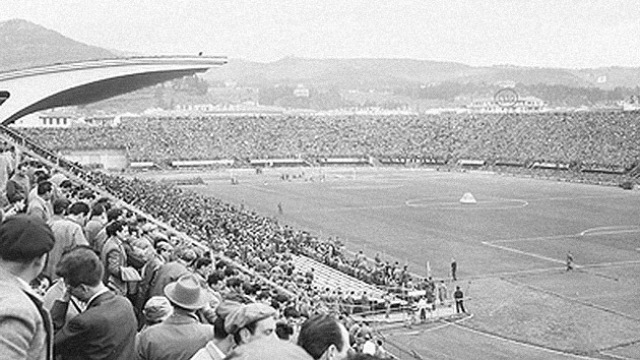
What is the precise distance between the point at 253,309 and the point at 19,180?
27.5ft

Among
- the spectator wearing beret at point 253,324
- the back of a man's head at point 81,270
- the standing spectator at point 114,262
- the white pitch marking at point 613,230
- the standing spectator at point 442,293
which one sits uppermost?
the back of a man's head at point 81,270

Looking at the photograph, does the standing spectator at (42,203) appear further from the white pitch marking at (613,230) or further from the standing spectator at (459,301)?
the white pitch marking at (613,230)

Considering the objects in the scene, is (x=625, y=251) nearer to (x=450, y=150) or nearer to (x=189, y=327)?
(x=189, y=327)

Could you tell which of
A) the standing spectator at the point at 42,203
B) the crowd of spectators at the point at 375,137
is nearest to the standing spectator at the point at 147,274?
the standing spectator at the point at 42,203

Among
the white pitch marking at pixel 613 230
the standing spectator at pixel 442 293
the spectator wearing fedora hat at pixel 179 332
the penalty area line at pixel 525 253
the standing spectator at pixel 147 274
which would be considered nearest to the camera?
the spectator wearing fedora hat at pixel 179 332

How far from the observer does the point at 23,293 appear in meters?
3.51

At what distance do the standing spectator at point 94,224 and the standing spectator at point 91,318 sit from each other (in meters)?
3.98

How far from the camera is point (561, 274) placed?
99.8 ft

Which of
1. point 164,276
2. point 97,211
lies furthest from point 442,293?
point 164,276

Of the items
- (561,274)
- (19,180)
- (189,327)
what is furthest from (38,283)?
(561,274)

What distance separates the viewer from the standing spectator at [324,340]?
4.61 meters

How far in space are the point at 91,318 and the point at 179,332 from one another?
0.94 meters

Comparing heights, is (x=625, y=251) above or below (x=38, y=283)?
below

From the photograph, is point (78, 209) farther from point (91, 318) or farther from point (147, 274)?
point (91, 318)
